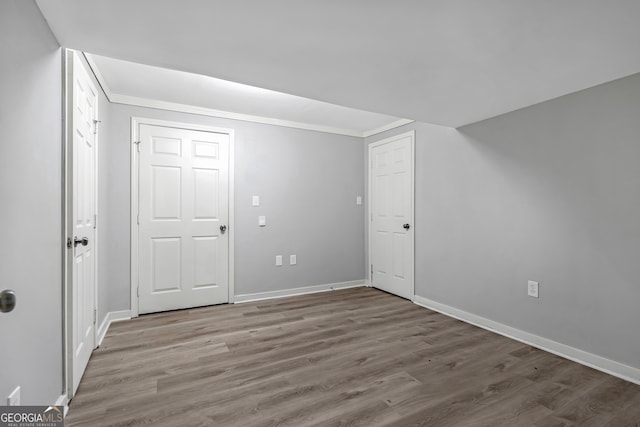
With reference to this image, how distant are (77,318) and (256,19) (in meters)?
2.08

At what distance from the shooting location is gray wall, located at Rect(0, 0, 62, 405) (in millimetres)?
1131

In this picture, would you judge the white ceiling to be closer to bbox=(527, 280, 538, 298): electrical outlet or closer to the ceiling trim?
the ceiling trim

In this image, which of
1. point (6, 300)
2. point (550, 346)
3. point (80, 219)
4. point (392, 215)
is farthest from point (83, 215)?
point (550, 346)

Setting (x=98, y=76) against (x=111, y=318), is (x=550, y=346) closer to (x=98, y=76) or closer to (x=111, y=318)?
(x=111, y=318)

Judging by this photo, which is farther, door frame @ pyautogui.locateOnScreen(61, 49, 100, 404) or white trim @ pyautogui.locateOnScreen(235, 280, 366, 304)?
white trim @ pyautogui.locateOnScreen(235, 280, 366, 304)

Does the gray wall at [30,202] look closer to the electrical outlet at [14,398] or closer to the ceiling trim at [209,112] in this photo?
the electrical outlet at [14,398]

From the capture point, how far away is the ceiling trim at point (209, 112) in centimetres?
293

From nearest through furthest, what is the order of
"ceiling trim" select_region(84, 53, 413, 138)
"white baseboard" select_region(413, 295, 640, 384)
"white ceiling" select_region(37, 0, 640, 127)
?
"white ceiling" select_region(37, 0, 640, 127), "white baseboard" select_region(413, 295, 640, 384), "ceiling trim" select_region(84, 53, 413, 138)

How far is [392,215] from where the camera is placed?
4215 mm

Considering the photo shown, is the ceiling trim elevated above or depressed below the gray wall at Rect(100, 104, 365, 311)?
above

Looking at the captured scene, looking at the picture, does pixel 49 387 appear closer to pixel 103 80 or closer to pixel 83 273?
pixel 83 273

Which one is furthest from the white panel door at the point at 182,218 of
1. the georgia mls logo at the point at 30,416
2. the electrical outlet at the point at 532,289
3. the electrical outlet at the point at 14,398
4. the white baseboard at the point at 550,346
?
the electrical outlet at the point at 532,289

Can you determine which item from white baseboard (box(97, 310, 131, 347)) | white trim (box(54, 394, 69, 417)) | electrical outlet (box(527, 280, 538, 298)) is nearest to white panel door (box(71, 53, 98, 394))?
white trim (box(54, 394, 69, 417))

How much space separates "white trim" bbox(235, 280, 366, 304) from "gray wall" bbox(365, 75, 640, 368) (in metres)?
1.34
